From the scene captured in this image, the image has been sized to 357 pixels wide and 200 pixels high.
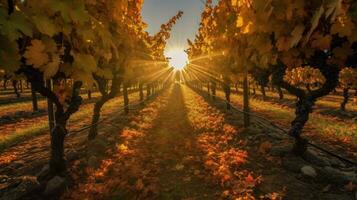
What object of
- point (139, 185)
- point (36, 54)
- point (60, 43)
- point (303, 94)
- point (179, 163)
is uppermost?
point (60, 43)

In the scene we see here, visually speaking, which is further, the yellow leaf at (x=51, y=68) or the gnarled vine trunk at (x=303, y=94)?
the gnarled vine trunk at (x=303, y=94)

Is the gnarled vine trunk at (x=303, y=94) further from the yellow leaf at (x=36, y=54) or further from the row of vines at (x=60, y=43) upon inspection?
the yellow leaf at (x=36, y=54)

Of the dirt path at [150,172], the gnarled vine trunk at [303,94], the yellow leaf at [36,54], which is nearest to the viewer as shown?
the yellow leaf at [36,54]

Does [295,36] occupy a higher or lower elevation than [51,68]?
higher

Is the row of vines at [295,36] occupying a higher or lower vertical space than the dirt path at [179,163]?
higher

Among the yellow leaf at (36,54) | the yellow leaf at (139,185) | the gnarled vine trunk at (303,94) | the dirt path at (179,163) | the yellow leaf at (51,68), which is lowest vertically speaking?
the dirt path at (179,163)

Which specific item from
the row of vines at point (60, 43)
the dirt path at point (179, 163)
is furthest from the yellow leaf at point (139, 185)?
the row of vines at point (60, 43)

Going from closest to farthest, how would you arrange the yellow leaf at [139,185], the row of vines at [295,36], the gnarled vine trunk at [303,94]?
the row of vines at [295,36]
the gnarled vine trunk at [303,94]
the yellow leaf at [139,185]

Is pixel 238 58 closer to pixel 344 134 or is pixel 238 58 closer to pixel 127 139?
pixel 127 139

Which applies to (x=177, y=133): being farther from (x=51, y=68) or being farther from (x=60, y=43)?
(x=51, y=68)

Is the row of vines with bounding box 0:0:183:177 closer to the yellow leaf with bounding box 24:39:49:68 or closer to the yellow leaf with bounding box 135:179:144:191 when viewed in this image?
the yellow leaf with bounding box 24:39:49:68

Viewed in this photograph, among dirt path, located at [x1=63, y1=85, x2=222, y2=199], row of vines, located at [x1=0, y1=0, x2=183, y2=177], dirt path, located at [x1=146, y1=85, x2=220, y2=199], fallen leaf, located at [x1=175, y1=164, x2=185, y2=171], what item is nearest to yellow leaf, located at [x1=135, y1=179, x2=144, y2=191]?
dirt path, located at [x1=63, y1=85, x2=222, y2=199]

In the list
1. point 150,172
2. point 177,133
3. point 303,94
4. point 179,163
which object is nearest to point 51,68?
point 150,172

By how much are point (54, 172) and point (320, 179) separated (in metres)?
6.67
